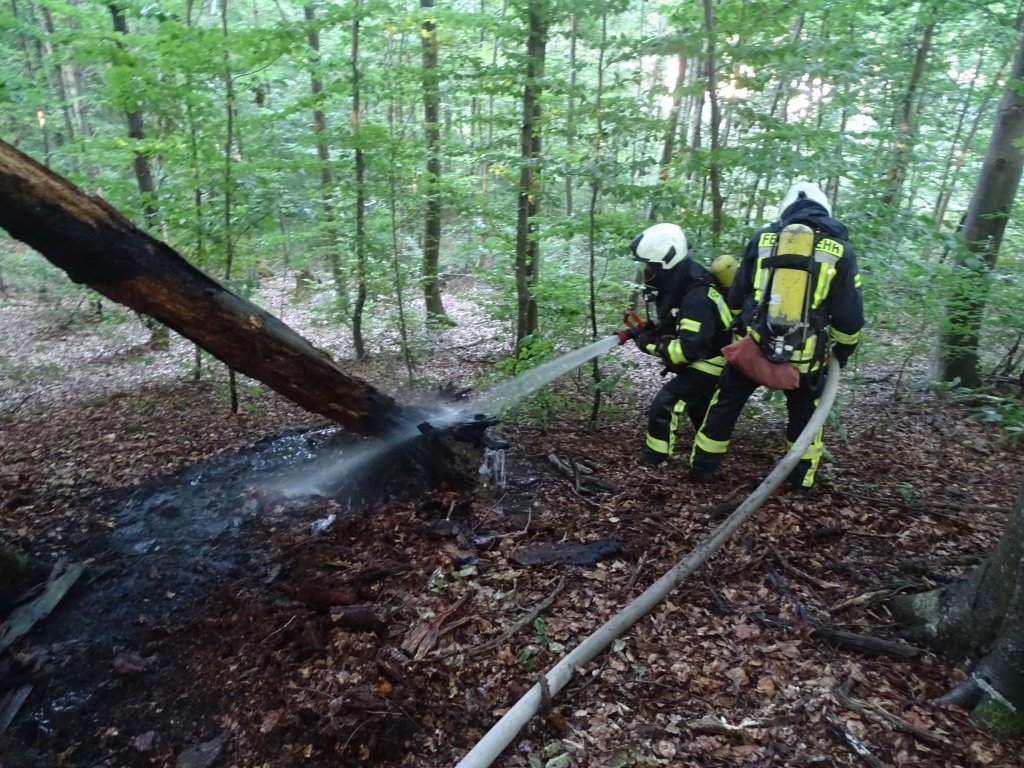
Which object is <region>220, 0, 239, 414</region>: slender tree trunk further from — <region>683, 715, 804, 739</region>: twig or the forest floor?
<region>683, 715, 804, 739</region>: twig

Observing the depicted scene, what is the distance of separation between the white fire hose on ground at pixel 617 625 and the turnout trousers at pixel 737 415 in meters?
0.21

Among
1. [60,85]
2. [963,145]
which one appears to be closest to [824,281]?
[963,145]

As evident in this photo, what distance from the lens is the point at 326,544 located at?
468cm

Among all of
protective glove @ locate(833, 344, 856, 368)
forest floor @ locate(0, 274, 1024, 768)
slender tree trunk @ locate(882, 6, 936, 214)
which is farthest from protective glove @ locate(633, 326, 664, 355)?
slender tree trunk @ locate(882, 6, 936, 214)

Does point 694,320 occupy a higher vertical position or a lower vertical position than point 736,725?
higher

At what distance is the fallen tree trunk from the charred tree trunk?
4436mm

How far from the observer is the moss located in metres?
2.54

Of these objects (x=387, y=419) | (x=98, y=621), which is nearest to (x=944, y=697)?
(x=387, y=419)

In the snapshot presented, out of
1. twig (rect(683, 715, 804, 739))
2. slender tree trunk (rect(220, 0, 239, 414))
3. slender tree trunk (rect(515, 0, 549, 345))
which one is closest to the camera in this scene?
twig (rect(683, 715, 804, 739))

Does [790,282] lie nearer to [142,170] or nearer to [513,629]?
[513,629]

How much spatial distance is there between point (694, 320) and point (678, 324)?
7.4 inches

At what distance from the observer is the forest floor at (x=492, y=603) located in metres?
2.87

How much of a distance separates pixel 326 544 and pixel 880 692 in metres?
3.76

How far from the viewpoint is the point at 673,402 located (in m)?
5.66
